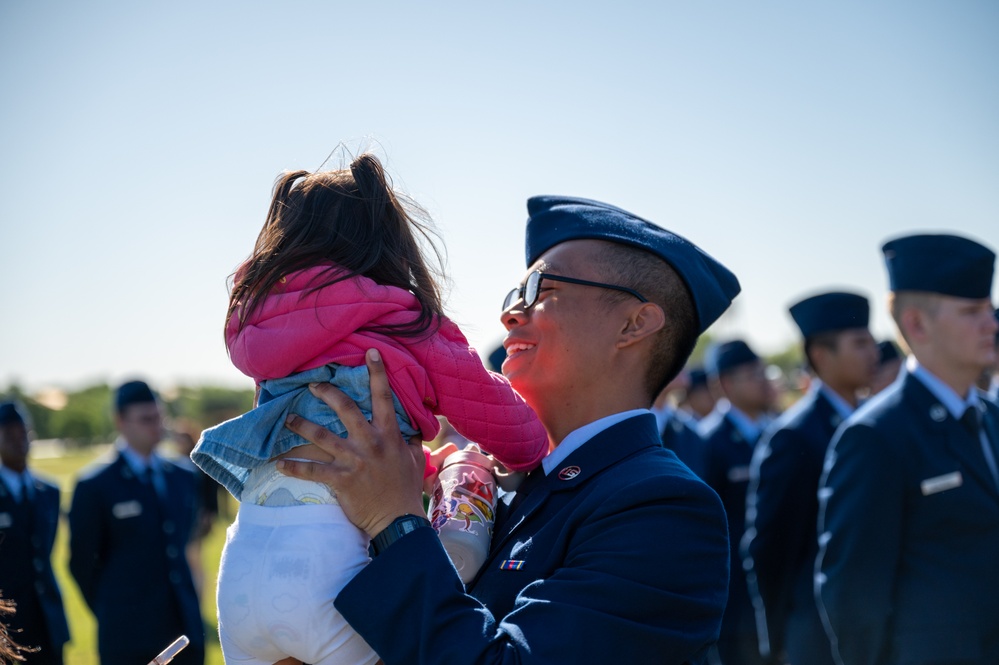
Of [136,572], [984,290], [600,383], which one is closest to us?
[600,383]

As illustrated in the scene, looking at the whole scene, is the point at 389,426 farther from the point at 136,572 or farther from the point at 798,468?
the point at 136,572

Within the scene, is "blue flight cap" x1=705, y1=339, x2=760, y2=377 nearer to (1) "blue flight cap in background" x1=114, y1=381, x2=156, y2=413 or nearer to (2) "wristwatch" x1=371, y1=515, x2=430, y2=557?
(1) "blue flight cap in background" x1=114, y1=381, x2=156, y2=413

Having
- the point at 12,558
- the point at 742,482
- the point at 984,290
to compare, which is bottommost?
the point at 742,482

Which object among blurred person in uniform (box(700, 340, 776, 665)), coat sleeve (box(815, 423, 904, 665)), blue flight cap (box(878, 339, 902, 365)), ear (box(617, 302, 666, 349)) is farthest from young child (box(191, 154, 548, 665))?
blue flight cap (box(878, 339, 902, 365))

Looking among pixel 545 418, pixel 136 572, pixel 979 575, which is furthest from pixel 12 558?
pixel 979 575

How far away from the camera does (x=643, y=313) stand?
245 cm

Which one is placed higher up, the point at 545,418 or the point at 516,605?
the point at 545,418

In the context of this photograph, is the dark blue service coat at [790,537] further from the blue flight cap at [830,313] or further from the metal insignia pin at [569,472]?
the metal insignia pin at [569,472]

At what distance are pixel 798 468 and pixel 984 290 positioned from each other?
174 cm

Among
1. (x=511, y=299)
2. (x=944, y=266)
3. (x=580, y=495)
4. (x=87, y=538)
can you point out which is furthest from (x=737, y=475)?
(x=580, y=495)

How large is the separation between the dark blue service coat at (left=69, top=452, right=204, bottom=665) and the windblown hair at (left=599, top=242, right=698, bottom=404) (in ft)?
18.0

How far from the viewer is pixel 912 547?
143 inches

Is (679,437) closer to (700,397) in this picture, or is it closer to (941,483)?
(941,483)

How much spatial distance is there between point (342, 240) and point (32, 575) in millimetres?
5663
